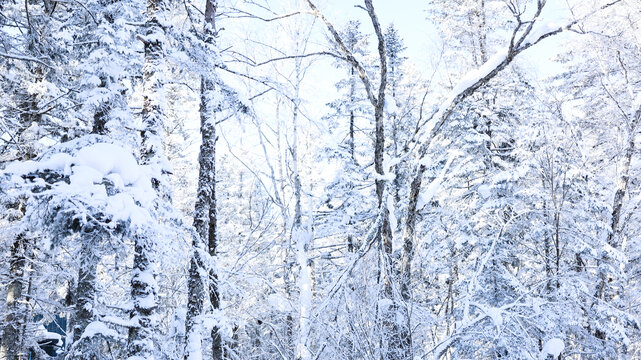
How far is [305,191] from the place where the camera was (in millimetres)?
7996

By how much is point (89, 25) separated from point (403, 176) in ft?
36.4

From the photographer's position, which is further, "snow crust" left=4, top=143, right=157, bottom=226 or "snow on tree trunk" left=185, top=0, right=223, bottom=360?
"snow on tree trunk" left=185, top=0, right=223, bottom=360

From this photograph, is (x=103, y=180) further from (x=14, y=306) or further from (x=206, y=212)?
(x=14, y=306)

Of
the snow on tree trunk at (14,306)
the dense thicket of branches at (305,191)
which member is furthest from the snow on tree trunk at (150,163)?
the snow on tree trunk at (14,306)

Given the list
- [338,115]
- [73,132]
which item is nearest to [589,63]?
[338,115]

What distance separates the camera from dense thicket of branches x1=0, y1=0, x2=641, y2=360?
4836mm

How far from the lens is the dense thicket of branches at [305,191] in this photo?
15.9ft

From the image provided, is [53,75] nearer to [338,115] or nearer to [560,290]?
[338,115]

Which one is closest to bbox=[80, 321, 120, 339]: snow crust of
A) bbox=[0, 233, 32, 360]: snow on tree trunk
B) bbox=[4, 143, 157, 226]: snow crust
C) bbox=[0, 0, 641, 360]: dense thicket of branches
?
bbox=[0, 0, 641, 360]: dense thicket of branches

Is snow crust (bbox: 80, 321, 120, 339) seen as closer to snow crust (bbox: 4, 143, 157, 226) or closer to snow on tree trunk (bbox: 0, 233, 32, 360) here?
snow crust (bbox: 4, 143, 157, 226)

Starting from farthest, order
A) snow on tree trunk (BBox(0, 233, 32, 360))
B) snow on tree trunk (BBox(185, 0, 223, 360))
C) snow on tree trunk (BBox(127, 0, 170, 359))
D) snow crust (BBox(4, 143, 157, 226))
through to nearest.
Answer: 1. snow on tree trunk (BBox(0, 233, 32, 360))
2. snow on tree trunk (BBox(185, 0, 223, 360))
3. snow on tree trunk (BBox(127, 0, 170, 359))
4. snow crust (BBox(4, 143, 157, 226))

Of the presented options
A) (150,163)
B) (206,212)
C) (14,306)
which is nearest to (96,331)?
(206,212)

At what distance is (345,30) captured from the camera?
1834 cm

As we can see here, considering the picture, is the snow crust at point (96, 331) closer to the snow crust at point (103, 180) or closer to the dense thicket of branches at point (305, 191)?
the dense thicket of branches at point (305, 191)
